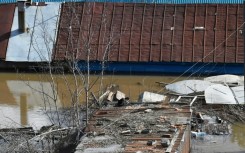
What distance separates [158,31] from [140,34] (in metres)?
0.70

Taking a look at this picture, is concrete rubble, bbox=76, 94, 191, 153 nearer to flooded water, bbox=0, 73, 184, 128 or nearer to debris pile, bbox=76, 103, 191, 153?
debris pile, bbox=76, 103, 191, 153

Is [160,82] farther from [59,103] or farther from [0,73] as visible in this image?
[0,73]

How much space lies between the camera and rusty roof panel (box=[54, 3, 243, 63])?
835 inches

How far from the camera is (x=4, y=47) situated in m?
22.3

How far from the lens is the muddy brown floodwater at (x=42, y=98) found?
12.9 metres

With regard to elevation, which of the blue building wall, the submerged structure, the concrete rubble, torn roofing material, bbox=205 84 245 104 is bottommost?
the concrete rubble

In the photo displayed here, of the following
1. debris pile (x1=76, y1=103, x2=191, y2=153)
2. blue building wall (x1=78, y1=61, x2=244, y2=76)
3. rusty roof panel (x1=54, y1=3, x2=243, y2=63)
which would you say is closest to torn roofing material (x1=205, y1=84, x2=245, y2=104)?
debris pile (x1=76, y1=103, x2=191, y2=153)

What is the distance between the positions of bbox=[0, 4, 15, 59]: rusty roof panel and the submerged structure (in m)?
0.04

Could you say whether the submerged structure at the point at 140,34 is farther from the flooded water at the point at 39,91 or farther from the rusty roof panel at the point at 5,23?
the flooded water at the point at 39,91

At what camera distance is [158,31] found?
71.8 feet

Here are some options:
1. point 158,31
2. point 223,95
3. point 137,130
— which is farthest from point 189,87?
point 137,130

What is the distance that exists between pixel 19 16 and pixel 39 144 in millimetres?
12264

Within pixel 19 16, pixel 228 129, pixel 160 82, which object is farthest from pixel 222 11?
pixel 228 129

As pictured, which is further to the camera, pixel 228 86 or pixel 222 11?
pixel 222 11
